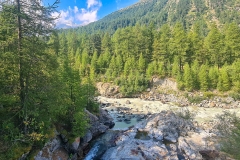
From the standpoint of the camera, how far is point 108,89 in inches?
2275

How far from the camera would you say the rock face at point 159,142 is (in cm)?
1855

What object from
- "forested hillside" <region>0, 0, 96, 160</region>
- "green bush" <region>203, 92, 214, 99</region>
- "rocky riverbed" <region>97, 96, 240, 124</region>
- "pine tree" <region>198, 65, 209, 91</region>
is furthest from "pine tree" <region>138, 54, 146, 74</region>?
"forested hillside" <region>0, 0, 96, 160</region>

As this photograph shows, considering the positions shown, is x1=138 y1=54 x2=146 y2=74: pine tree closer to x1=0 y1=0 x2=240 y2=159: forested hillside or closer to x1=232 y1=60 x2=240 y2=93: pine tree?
x1=0 y1=0 x2=240 y2=159: forested hillside

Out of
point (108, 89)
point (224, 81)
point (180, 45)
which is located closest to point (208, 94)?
point (224, 81)

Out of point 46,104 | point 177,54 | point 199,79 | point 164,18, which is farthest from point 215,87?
point 164,18

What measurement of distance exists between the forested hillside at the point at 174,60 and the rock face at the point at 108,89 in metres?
1.91

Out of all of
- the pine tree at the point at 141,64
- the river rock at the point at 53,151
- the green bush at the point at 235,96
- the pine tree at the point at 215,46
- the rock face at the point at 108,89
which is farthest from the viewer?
the pine tree at the point at 141,64

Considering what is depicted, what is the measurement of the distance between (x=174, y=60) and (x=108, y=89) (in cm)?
2091

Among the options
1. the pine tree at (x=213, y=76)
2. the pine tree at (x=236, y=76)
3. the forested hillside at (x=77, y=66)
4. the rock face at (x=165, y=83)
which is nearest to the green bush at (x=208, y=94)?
the forested hillside at (x=77, y=66)

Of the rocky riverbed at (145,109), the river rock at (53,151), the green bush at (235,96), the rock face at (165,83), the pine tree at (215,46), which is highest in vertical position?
the pine tree at (215,46)

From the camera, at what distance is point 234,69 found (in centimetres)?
4525

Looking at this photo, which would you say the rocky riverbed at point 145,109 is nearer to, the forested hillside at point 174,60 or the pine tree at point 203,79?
the forested hillside at point 174,60

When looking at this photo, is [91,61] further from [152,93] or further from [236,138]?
[236,138]

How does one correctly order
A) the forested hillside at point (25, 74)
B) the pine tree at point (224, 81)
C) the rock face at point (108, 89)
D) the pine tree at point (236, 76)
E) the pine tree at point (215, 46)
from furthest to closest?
the rock face at point (108, 89)
the pine tree at point (215, 46)
the pine tree at point (224, 81)
the pine tree at point (236, 76)
the forested hillside at point (25, 74)
